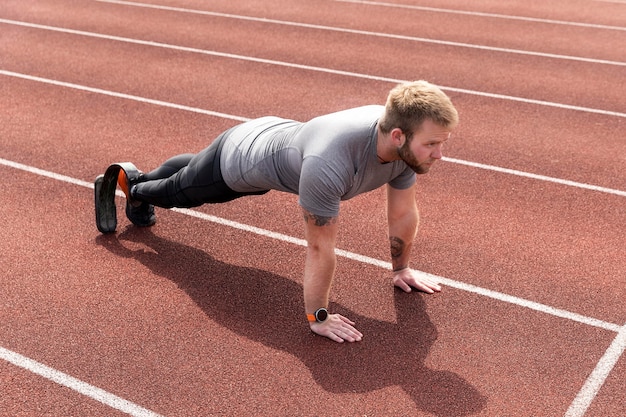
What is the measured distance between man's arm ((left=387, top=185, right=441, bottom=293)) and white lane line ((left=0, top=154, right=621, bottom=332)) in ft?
0.80

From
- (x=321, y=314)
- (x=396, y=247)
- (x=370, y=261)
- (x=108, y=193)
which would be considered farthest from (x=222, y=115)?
(x=321, y=314)

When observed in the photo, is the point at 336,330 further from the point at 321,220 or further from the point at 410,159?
the point at 410,159

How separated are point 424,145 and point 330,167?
55cm

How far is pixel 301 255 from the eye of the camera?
239 inches

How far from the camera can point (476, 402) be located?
4453 mm

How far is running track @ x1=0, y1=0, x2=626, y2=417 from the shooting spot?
461cm

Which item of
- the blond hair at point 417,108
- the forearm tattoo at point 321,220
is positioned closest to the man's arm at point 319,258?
the forearm tattoo at point 321,220

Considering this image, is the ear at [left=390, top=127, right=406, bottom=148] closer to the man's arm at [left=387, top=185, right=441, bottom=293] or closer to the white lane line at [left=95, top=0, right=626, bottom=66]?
the man's arm at [left=387, top=185, right=441, bottom=293]

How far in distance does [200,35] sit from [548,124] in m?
5.94

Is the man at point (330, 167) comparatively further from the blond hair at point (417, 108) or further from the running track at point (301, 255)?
the running track at point (301, 255)

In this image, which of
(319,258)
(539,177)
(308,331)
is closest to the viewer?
(319,258)

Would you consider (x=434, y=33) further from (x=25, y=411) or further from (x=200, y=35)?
(x=25, y=411)

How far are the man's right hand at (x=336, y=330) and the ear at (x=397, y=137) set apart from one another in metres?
1.22

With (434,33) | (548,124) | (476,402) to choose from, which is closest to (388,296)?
(476,402)
